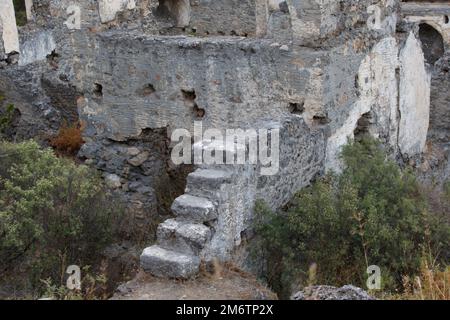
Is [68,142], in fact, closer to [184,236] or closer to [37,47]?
[37,47]

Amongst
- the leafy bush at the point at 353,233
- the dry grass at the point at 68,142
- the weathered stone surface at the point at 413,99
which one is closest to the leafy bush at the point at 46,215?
the leafy bush at the point at 353,233

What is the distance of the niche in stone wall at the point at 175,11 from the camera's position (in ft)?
44.0

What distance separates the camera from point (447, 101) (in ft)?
37.2

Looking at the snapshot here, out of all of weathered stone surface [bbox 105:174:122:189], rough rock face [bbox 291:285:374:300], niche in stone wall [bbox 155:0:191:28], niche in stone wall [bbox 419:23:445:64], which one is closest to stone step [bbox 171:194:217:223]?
rough rock face [bbox 291:285:374:300]

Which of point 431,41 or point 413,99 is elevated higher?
point 431,41

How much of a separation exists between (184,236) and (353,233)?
4.94 ft

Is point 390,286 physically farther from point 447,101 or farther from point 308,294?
point 447,101

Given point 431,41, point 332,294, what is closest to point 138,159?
point 332,294

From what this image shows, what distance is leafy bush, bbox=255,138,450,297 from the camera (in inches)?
237

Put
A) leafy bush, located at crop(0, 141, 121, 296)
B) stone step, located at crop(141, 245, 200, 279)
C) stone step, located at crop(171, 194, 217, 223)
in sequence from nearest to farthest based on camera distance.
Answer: stone step, located at crop(141, 245, 200, 279), stone step, located at crop(171, 194, 217, 223), leafy bush, located at crop(0, 141, 121, 296)

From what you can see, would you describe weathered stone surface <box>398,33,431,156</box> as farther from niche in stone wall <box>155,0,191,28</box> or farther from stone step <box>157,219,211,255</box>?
niche in stone wall <box>155,0,191,28</box>

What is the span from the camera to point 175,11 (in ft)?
44.7

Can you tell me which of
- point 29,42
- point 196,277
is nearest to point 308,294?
point 196,277

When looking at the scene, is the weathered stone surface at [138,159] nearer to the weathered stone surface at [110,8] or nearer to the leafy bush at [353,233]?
the weathered stone surface at [110,8]
